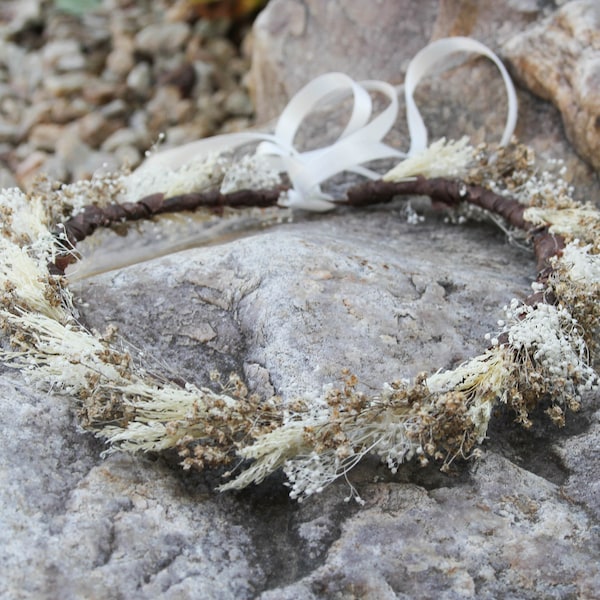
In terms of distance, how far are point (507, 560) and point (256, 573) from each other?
484 mm

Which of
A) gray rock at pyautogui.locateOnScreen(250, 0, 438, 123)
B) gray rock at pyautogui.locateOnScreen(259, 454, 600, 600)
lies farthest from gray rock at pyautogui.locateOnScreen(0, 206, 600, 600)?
gray rock at pyautogui.locateOnScreen(250, 0, 438, 123)

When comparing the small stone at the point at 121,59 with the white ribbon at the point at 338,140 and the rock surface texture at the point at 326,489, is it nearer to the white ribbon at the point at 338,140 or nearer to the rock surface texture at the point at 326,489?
the white ribbon at the point at 338,140

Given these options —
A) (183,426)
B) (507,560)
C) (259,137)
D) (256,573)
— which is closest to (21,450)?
(183,426)

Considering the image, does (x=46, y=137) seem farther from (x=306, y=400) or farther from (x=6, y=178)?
(x=306, y=400)

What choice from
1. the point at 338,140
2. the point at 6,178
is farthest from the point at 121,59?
the point at 338,140

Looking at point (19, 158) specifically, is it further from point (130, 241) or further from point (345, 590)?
point (345, 590)

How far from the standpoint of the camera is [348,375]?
190cm

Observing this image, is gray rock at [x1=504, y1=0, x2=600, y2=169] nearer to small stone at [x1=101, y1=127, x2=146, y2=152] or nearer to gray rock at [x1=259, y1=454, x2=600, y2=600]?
gray rock at [x1=259, y1=454, x2=600, y2=600]

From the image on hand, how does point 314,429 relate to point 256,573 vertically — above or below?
above

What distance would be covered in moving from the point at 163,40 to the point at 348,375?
449cm

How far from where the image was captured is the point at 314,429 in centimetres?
183

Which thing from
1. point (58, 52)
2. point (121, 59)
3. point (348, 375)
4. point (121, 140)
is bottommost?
point (121, 140)

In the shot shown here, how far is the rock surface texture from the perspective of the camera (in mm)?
1628

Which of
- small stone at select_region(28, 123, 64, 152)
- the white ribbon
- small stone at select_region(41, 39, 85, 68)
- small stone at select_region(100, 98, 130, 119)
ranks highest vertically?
small stone at select_region(41, 39, 85, 68)
